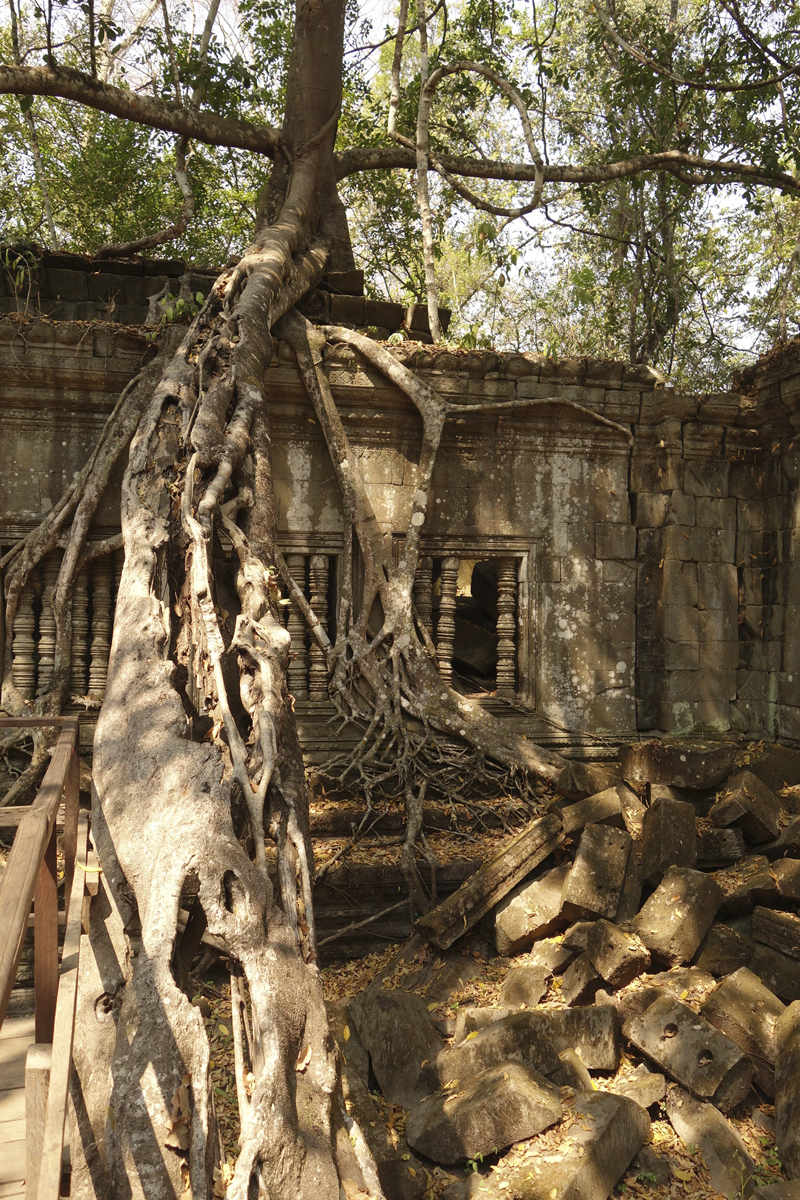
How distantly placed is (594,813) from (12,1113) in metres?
2.59

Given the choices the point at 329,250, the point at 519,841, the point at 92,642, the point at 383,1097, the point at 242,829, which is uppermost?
the point at 329,250

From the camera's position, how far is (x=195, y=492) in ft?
11.4

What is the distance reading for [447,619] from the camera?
510 cm

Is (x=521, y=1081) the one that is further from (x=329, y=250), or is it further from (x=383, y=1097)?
(x=329, y=250)

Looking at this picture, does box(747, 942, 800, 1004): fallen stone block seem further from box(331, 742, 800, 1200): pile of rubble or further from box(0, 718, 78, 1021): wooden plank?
box(0, 718, 78, 1021): wooden plank

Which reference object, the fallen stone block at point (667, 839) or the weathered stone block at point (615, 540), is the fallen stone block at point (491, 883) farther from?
the weathered stone block at point (615, 540)

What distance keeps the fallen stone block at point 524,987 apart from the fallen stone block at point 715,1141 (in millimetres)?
622

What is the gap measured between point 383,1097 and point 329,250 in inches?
207

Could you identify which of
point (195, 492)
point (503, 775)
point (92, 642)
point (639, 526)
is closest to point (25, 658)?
point (92, 642)

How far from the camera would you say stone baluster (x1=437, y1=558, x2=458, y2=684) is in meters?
5.06

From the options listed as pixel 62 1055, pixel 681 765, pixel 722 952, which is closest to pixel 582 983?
pixel 722 952

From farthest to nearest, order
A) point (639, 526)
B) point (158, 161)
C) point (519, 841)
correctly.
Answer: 1. point (158, 161)
2. point (639, 526)
3. point (519, 841)

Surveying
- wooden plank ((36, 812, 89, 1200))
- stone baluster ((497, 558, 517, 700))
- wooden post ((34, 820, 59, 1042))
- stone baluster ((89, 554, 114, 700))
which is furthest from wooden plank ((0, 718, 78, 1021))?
stone baluster ((497, 558, 517, 700))

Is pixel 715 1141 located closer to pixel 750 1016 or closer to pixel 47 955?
pixel 750 1016
